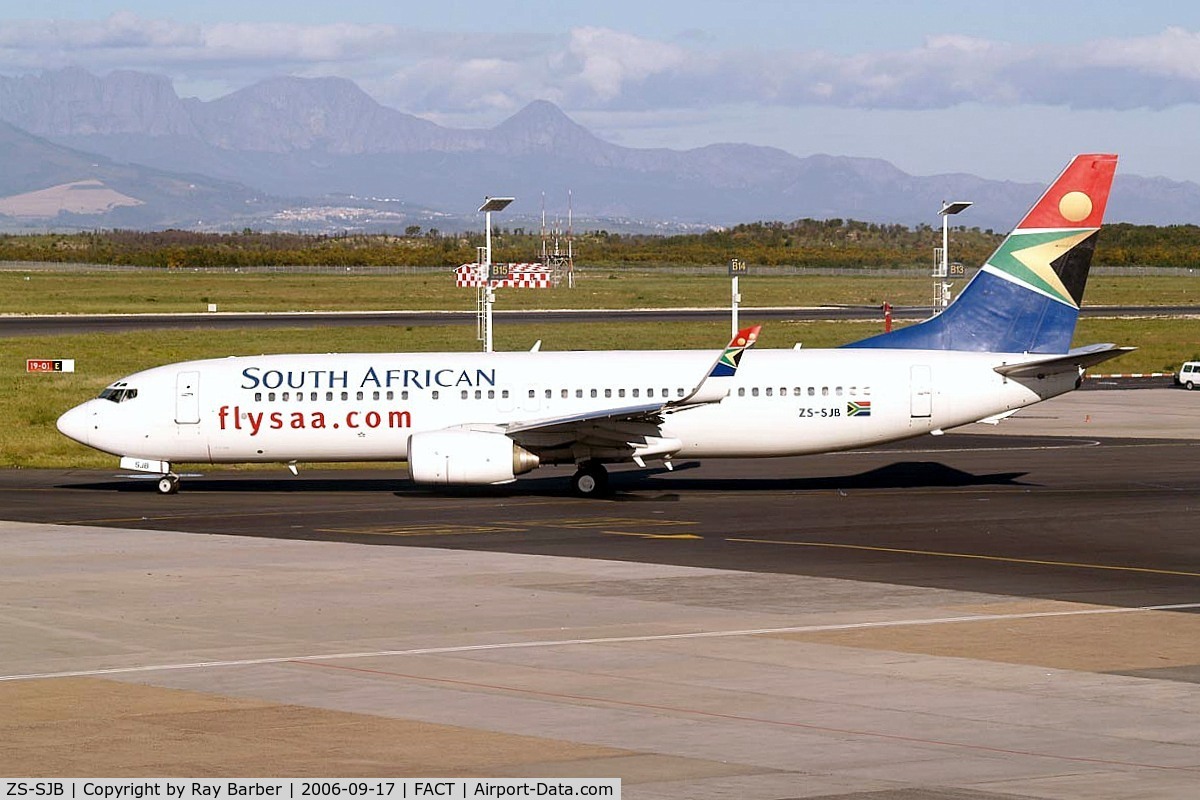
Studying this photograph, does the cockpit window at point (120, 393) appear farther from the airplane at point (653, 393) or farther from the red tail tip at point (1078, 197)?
the red tail tip at point (1078, 197)

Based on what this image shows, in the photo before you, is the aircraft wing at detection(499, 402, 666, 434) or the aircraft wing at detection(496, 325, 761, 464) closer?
the aircraft wing at detection(496, 325, 761, 464)

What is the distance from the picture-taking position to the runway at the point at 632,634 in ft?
55.1

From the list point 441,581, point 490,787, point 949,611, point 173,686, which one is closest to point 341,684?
point 173,686

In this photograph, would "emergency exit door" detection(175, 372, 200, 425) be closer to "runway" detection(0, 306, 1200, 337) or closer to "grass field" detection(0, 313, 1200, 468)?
"grass field" detection(0, 313, 1200, 468)

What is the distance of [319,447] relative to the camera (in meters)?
41.5

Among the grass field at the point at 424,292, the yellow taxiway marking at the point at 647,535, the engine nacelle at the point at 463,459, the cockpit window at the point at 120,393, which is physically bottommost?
the yellow taxiway marking at the point at 647,535

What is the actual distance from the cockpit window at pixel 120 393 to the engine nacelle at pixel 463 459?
8.00 meters

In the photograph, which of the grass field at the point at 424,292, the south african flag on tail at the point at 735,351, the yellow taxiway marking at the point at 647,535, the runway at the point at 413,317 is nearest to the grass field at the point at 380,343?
the runway at the point at 413,317

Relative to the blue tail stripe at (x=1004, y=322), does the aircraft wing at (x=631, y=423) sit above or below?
below

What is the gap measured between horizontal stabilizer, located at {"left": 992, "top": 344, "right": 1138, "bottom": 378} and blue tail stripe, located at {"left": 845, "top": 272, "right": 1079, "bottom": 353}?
1292 mm

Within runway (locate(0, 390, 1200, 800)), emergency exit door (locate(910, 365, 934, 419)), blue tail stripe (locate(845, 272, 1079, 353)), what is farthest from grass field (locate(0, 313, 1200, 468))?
blue tail stripe (locate(845, 272, 1079, 353))

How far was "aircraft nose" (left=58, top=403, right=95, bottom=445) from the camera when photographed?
1646 inches

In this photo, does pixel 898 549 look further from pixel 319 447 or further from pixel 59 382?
pixel 59 382

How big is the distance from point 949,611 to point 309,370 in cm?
2102
